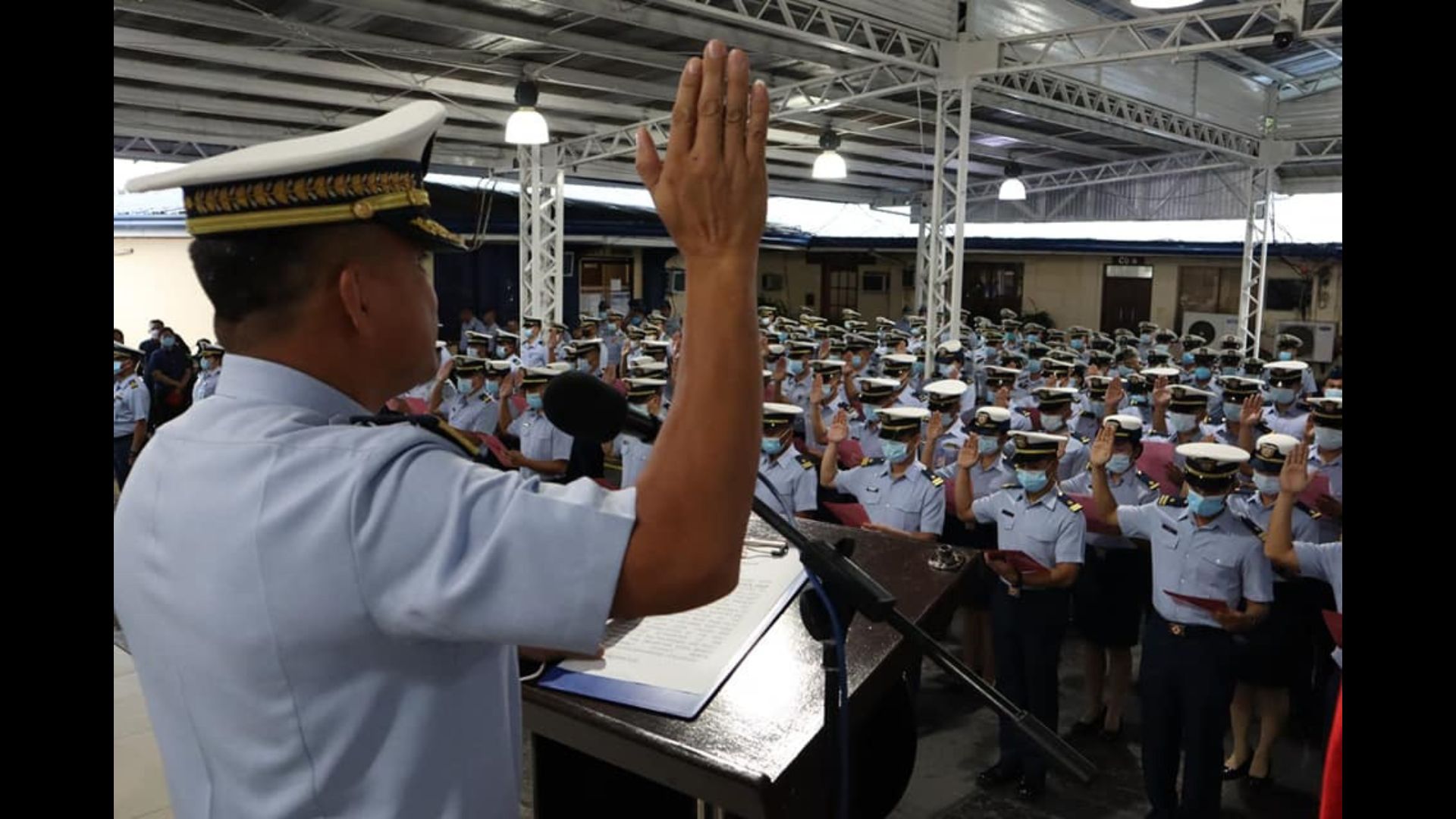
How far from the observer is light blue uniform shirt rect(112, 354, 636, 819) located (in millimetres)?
839

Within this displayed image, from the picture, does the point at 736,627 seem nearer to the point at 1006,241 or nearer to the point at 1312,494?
the point at 1312,494

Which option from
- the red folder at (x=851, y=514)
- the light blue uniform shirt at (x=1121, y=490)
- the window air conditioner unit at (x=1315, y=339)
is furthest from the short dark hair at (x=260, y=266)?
the window air conditioner unit at (x=1315, y=339)

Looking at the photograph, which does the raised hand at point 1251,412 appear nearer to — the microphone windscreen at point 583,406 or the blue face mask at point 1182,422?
the blue face mask at point 1182,422

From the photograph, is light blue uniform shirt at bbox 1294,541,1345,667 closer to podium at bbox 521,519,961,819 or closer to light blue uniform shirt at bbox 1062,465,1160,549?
light blue uniform shirt at bbox 1062,465,1160,549

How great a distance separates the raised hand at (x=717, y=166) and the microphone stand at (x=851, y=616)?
0.42m

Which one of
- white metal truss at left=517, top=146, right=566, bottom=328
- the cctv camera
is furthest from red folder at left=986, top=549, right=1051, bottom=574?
white metal truss at left=517, top=146, right=566, bottom=328

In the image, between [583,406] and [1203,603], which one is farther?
[1203,603]

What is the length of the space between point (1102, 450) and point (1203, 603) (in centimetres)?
135

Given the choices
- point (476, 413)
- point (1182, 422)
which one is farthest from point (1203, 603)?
point (476, 413)

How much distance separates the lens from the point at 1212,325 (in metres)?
19.9

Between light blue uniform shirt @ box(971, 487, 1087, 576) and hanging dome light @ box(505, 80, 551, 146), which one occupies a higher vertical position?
hanging dome light @ box(505, 80, 551, 146)

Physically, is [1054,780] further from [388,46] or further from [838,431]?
[388,46]

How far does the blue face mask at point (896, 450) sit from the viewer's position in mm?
5906

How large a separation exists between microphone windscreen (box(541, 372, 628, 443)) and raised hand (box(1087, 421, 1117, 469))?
15.6 ft
